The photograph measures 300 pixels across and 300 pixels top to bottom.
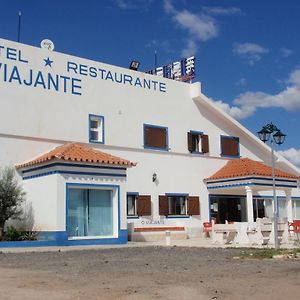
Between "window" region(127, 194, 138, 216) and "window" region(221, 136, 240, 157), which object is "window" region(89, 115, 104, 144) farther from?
"window" region(221, 136, 240, 157)

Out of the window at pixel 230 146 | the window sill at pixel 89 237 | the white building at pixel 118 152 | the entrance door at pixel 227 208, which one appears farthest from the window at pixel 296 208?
the window sill at pixel 89 237

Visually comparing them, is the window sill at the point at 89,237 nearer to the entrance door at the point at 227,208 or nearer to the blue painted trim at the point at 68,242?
the blue painted trim at the point at 68,242

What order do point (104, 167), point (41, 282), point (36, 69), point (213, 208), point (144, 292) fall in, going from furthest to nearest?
1. point (213, 208)
2. point (36, 69)
3. point (104, 167)
4. point (41, 282)
5. point (144, 292)

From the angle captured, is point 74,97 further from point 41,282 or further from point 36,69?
point 41,282

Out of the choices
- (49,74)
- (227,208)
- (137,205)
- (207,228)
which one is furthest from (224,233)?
(49,74)

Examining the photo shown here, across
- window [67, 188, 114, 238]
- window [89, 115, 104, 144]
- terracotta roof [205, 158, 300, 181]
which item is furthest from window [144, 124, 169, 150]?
window [67, 188, 114, 238]

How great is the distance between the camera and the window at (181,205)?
86.6 ft

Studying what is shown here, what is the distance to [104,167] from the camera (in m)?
20.9

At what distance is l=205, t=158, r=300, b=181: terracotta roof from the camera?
87.5 ft

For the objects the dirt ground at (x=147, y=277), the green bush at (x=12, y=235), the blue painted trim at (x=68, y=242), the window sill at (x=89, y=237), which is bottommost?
the dirt ground at (x=147, y=277)

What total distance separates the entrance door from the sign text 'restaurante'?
8.14 metres

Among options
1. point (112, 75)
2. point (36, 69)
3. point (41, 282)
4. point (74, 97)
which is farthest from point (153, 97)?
point (41, 282)

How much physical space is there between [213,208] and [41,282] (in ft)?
67.4

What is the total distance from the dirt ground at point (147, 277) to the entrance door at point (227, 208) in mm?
14591
